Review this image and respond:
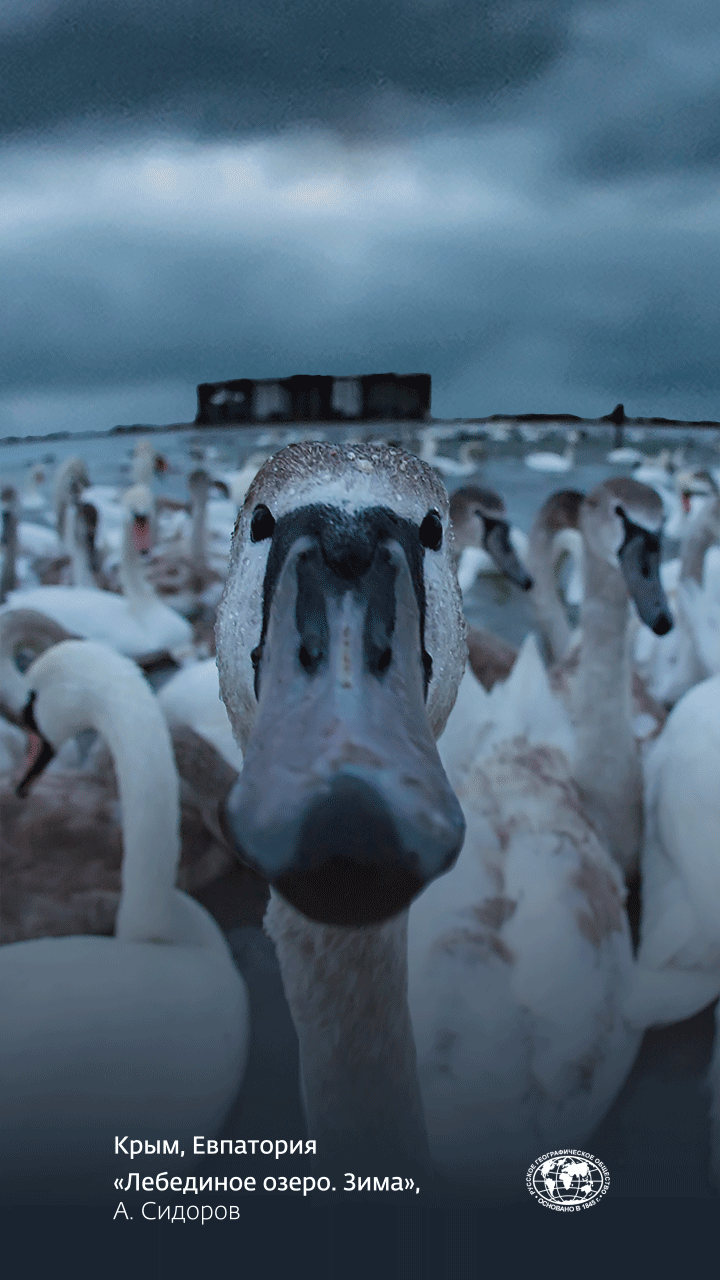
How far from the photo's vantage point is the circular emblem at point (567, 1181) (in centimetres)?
100

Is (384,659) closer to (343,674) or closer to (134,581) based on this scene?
(343,674)

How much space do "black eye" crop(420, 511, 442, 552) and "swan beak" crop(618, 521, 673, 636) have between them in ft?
5.01

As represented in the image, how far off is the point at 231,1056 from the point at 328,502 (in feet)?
3.33

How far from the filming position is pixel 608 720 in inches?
90.1

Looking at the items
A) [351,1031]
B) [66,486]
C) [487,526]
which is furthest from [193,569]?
[351,1031]

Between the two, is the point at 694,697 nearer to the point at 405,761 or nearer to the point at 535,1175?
the point at 535,1175

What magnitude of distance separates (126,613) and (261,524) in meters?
3.33

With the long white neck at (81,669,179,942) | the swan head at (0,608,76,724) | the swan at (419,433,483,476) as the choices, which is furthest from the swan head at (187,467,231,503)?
the swan at (419,433,483,476)

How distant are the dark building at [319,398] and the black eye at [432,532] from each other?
0.59 metres

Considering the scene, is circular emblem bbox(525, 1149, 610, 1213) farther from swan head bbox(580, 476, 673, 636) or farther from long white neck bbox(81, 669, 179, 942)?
swan head bbox(580, 476, 673, 636)

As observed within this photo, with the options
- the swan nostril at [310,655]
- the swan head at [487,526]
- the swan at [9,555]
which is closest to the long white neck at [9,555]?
the swan at [9,555]

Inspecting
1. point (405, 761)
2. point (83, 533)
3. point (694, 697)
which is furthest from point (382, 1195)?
point (83, 533)

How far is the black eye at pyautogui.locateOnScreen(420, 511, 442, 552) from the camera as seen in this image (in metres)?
0.79

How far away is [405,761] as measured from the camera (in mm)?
563
